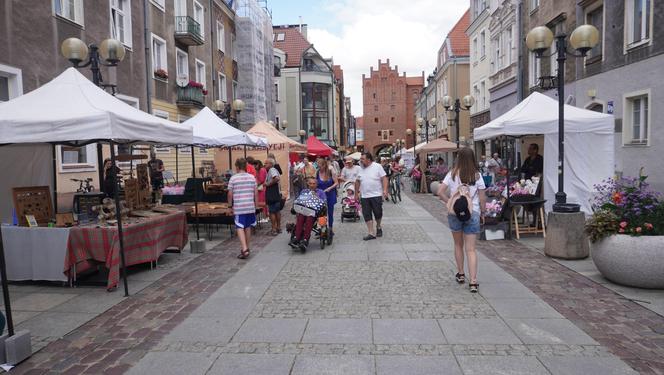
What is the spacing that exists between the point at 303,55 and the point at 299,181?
47833mm

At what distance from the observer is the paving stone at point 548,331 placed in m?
4.59

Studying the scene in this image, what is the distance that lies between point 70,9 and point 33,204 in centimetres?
904

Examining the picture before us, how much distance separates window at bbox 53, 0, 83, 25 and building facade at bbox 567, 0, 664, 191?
1626 centimetres

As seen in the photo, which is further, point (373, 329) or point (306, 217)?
point (306, 217)

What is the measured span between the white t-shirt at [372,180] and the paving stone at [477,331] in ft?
17.4

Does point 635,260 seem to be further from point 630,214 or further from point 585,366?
point 585,366

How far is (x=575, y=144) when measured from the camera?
10.8m

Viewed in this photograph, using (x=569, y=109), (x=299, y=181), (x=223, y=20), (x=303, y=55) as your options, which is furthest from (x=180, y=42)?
(x=303, y=55)

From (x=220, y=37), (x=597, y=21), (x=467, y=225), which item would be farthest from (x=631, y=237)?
(x=220, y=37)

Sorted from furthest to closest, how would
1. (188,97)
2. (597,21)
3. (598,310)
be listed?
(188,97) < (597,21) < (598,310)

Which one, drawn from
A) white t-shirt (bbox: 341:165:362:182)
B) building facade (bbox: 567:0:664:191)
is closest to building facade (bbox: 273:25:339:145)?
building facade (bbox: 567:0:664:191)

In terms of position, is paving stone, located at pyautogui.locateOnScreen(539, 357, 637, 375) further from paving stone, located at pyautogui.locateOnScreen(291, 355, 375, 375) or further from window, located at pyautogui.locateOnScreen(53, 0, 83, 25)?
window, located at pyautogui.locateOnScreen(53, 0, 83, 25)

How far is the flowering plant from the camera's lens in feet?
20.2

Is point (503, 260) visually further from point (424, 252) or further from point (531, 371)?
point (531, 371)
